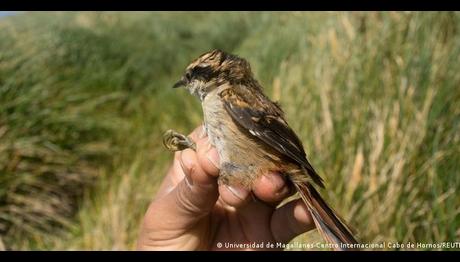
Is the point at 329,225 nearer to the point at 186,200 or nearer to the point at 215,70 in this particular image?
the point at 186,200

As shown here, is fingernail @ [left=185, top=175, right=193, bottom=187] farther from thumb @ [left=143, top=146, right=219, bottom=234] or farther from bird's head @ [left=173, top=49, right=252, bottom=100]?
bird's head @ [left=173, top=49, right=252, bottom=100]

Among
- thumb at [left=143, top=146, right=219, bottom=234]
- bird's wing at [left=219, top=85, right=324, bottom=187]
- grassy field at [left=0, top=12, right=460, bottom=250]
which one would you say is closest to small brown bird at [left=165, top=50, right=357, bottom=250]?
bird's wing at [left=219, top=85, right=324, bottom=187]

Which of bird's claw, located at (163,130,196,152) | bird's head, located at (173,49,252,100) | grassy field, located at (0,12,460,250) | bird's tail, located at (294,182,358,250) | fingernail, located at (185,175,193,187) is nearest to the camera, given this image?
bird's tail, located at (294,182,358,250)

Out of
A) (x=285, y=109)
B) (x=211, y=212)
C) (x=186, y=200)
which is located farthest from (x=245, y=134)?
(x=285, y=109)

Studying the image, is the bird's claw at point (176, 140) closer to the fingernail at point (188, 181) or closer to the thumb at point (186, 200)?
the thumb at point (186, 200)

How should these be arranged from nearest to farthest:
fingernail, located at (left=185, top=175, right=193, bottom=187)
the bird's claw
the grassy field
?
fingernail, located at (left=185, top=175, right=193, bottom=187) → the bird's claw → the grassy field

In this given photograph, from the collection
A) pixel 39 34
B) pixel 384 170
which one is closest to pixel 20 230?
pixel 39 34
